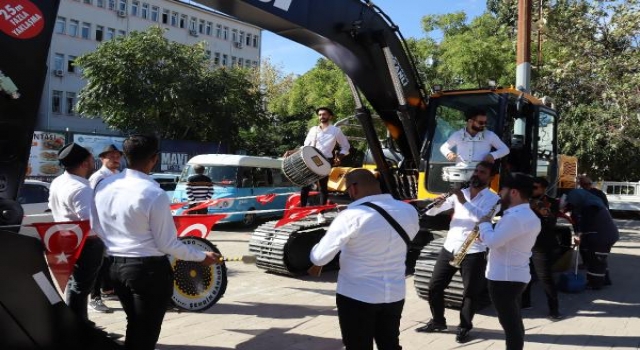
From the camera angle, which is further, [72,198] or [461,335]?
[461,335]

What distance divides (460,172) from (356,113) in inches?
71.0

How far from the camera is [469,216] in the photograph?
5.82 meters

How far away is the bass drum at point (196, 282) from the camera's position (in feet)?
19.7

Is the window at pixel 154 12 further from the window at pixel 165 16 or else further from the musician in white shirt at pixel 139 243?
the musician in white shirt at pixel 139 243

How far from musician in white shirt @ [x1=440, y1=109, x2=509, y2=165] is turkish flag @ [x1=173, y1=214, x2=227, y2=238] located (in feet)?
9.78

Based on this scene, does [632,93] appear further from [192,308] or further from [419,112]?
[192,308]

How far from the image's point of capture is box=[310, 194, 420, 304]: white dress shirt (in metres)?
3.77

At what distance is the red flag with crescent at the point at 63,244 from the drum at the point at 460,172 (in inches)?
162

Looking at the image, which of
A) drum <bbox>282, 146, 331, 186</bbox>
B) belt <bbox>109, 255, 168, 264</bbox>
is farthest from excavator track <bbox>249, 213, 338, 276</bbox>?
belt <bbox>109, 255, 168, 264</bbox>

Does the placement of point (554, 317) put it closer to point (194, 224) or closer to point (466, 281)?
point (466, 281)

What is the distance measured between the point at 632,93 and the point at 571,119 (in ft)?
33.2

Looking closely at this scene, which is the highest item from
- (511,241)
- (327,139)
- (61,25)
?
(61,25)

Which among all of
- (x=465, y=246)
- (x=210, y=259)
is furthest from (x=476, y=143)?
(x=210, y=259)

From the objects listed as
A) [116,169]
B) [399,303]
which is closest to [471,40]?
[116,169]
